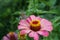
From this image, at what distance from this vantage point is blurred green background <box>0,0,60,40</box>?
1305 millimetres

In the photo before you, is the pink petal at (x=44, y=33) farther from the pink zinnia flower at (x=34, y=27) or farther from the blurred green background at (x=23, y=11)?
the blurred green background at (x=23, y=11)

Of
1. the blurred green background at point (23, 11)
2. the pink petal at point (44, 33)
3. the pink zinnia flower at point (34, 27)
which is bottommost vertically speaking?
the pink petal at point (44, 33)

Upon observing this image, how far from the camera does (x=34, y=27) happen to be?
1.16 meters

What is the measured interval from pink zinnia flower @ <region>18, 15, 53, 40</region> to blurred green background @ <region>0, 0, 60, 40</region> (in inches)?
4.1

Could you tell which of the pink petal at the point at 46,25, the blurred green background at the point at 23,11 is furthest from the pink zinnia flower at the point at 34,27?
the blurred green background at the point at 23,11

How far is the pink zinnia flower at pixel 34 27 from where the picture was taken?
1097 millimetres

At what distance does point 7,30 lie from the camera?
5.21 feet

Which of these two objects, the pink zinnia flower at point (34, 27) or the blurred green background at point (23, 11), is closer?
the pink zinnia flower at point (34, 27)

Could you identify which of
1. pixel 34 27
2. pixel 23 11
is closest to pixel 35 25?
pixel 34 27

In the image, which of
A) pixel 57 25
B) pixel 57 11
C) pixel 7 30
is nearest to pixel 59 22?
pixel 57 25

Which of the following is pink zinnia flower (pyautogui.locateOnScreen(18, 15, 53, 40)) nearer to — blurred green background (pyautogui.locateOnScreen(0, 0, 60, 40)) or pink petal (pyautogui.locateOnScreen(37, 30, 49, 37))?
pink petal (pyautogui.locateOnScreen(37, 30, 49, 37))

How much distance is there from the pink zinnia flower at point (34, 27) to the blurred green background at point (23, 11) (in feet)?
0.34

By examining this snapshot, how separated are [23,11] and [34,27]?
297 mm

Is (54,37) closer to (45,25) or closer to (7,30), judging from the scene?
(45,25)
